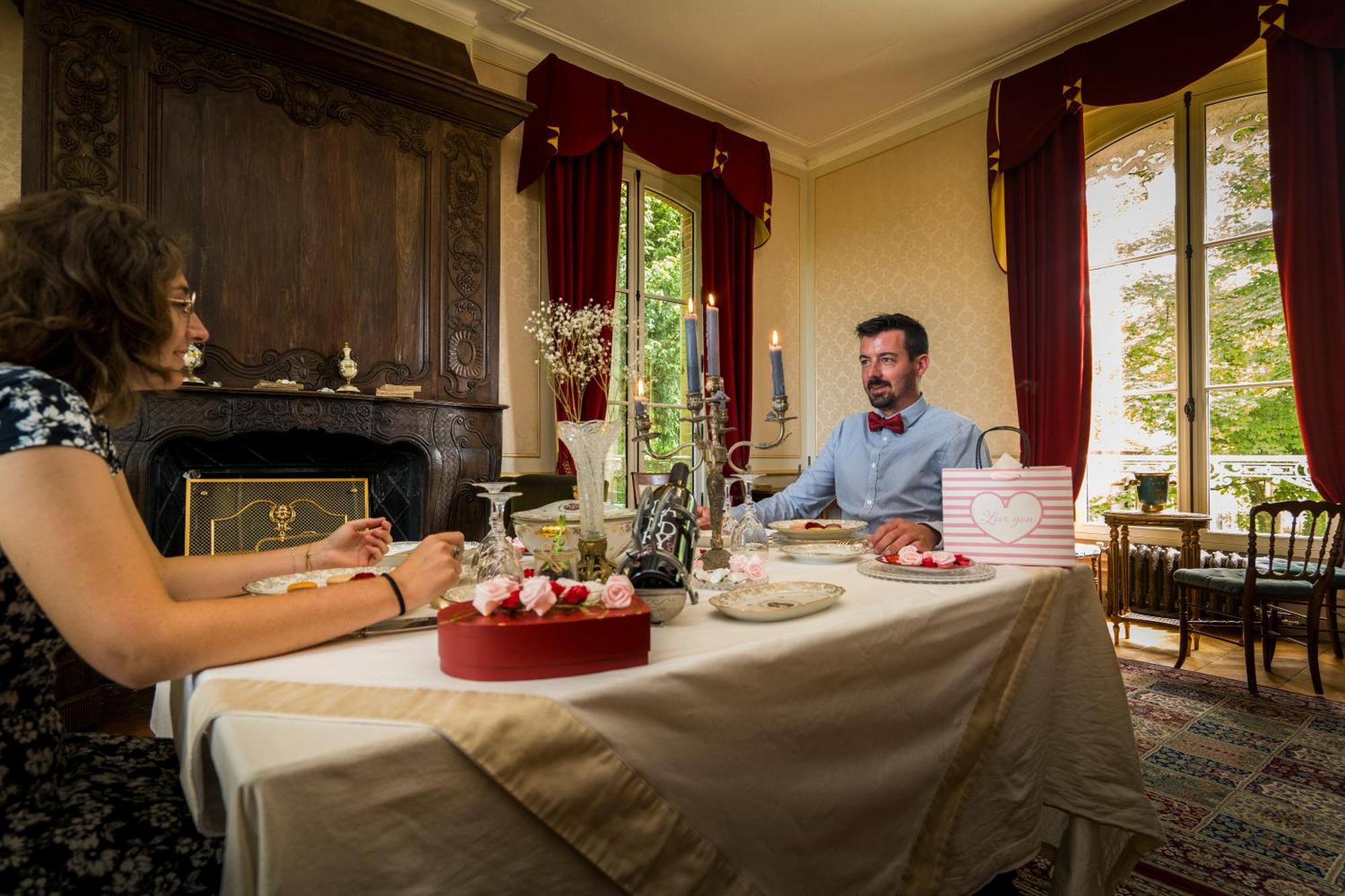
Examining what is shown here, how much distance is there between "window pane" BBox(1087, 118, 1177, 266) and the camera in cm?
454

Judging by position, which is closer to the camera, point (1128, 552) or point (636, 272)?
point (1128, 552)

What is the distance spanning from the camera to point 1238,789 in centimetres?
222

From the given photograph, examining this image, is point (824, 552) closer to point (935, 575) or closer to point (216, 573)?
point (935, 575)

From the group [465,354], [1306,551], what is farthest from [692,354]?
[1306,551]

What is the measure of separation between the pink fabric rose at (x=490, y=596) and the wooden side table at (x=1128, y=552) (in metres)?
4.02

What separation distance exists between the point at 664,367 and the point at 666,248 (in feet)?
3.18

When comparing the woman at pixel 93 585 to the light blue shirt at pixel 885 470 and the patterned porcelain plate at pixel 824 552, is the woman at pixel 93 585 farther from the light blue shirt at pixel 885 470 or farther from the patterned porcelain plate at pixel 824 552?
the light blue shirt at pixel 885 470

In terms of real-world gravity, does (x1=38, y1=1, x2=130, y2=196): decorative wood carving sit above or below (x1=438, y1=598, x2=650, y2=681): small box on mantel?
above

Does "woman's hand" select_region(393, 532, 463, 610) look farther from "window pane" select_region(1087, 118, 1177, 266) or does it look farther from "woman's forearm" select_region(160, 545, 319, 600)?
"window pane" select_region(1087, 118, 1177, 266)

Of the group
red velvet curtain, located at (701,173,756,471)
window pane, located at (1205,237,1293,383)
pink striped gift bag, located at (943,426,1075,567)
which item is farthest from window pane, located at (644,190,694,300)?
pink striped gift bag, located at (943,426,1075,567)

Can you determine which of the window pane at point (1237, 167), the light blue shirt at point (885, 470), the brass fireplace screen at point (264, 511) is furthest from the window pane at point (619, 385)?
the window pane at point (1237, 167)

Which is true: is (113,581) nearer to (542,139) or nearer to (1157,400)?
(542,139)

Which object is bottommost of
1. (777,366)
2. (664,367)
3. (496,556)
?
(496,556)

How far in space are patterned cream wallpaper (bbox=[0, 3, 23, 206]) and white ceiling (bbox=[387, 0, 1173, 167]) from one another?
1624 millimetres
